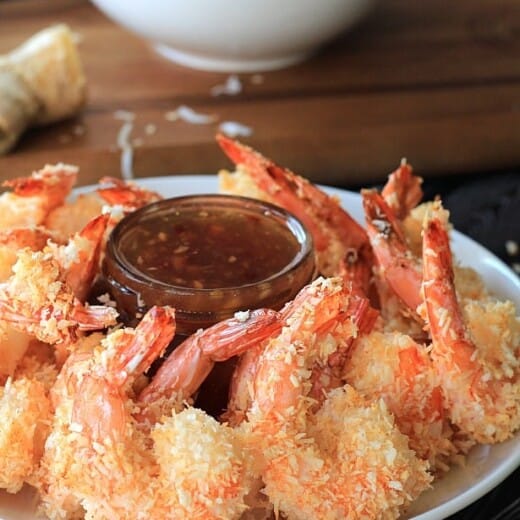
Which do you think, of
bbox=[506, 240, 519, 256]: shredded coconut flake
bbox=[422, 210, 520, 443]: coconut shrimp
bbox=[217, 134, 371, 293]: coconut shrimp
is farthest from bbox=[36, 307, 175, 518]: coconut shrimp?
bbox=[506, 240, 519, 256]: shredded coconut flake

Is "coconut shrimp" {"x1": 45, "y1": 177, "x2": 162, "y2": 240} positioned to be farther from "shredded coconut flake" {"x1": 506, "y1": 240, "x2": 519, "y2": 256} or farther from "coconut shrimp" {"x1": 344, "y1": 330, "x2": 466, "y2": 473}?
"shredded coconut flake" {"x1": 506, "y1": 240, "x2": 519, "y2": 256}

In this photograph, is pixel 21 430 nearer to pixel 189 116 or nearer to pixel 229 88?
pixel 189 116

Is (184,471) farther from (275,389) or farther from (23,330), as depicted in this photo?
(23,330)

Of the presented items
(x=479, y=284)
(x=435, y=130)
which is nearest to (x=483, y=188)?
(x=435, y=130)

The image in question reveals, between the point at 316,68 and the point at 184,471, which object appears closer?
the point at 184,471

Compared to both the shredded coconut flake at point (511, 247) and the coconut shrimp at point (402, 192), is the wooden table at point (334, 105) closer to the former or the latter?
the shredded coconut flake at point (511, 247)
